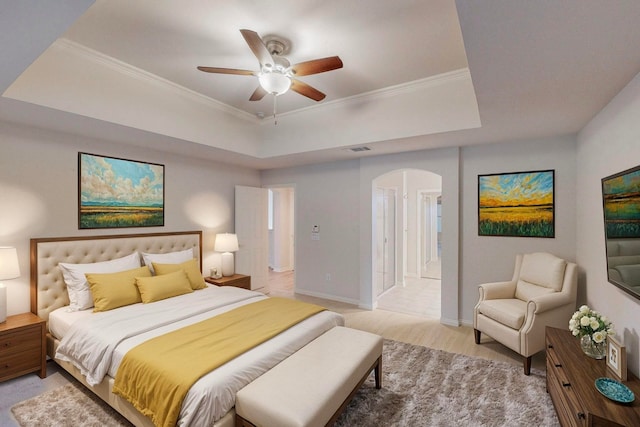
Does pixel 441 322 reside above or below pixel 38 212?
below

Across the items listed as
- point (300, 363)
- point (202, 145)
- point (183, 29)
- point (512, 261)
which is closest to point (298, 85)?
point (183, 29)

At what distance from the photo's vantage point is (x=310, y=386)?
182cm

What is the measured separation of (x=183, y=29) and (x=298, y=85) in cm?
97

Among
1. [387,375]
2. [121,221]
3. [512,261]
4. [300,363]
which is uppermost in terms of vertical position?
[121,221]

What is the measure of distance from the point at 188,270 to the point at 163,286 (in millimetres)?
489

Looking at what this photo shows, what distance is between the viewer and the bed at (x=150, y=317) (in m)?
1.74

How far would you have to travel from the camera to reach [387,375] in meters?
2.74

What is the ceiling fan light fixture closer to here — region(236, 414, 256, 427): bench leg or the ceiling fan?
the ceiling fan

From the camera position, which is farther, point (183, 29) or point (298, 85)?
point (298, 85)

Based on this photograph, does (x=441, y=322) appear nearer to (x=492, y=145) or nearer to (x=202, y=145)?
(x=492, y=145)

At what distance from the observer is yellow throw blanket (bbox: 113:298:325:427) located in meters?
1.77

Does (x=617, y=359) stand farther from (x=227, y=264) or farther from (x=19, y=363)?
(x=19, y=363)

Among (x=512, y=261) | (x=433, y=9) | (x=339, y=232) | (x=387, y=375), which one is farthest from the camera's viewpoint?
(x=339, y=232)

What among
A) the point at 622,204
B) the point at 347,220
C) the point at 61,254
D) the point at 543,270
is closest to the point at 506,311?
the point at 543,270
